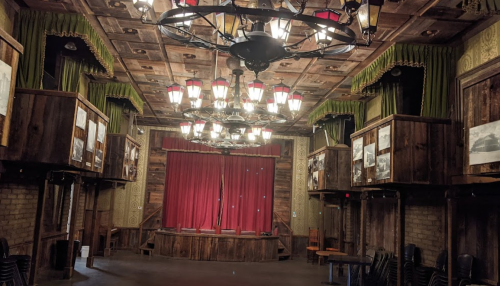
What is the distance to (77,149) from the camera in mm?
6984

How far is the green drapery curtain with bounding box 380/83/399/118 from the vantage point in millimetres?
8297

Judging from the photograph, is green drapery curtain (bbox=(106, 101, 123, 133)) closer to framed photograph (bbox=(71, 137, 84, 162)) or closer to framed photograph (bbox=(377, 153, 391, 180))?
framed photograph (bbox=(71, 137, 84, 162))

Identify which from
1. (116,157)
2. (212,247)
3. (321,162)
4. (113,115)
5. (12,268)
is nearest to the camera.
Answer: (12,268)

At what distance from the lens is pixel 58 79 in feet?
25.7

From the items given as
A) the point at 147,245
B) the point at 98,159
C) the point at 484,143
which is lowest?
the point at 147,245

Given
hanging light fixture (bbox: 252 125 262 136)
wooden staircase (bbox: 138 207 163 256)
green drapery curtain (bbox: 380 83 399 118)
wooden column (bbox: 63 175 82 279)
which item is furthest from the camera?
wooden staircase (bbox: 138 207 163 256)

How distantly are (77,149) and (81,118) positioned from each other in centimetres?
52

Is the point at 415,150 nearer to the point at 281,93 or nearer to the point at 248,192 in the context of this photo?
the point at 281,93

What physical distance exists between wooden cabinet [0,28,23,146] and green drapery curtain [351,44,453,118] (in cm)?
575

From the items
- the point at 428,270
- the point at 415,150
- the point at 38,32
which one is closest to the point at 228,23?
the point at 415,150

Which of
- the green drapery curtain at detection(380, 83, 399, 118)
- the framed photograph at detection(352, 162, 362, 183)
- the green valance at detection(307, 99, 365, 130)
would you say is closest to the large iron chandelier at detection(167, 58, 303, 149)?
the framed photograph at detection(352, 162, 362, 183)

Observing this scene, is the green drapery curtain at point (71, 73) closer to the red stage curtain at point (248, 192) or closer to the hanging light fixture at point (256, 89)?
the hanging light fixture at point (256, 89)

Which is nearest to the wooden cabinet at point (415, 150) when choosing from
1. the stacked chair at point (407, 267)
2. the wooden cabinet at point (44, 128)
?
the stacked chair at point (407, 267)

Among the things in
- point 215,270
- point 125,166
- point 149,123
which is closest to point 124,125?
point 149,123
